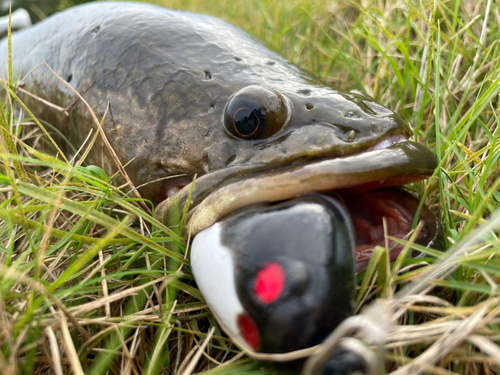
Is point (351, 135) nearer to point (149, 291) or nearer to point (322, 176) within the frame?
point (322, 176)

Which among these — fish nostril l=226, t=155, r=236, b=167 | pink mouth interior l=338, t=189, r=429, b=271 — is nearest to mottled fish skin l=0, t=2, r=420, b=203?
fish nostril l=226, t=155, r=236, b=167

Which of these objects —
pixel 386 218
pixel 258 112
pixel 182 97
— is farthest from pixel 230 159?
pixel 386 218

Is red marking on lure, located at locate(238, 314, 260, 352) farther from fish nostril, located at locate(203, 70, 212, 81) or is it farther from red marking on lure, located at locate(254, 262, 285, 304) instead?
fish nostril, located at locate(203, 70, 212, 81)

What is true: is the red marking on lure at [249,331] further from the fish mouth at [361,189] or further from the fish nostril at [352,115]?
the fish nostril at [352,115]

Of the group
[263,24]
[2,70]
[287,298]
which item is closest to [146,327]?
[287,298]

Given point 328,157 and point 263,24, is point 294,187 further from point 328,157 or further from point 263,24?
point 263,24
